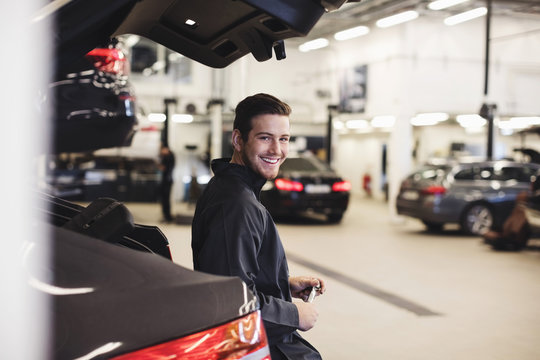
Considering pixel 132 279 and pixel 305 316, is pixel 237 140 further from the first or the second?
pixel 132 279

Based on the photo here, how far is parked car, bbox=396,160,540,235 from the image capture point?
1388 centimetres

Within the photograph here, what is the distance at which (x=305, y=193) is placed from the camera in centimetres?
1520

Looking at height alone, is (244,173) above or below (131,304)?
above

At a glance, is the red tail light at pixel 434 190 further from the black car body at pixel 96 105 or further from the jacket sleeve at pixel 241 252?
the jacket sleeve at pixel 241 252

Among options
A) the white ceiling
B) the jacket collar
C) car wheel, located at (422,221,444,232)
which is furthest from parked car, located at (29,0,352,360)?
the white ceiling

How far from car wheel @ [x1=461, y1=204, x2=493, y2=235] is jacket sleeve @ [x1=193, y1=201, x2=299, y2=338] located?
12.3 metres

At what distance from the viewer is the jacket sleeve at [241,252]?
214 cm

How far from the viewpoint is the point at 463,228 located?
14.0 metres

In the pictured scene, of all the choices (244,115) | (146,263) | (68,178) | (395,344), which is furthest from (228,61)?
(68,178)

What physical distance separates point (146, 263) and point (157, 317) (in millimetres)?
155

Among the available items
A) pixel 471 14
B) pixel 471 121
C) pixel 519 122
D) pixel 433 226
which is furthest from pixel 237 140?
pixel 519 122

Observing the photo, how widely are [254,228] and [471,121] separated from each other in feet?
74.8

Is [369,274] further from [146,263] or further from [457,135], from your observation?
[457,135]

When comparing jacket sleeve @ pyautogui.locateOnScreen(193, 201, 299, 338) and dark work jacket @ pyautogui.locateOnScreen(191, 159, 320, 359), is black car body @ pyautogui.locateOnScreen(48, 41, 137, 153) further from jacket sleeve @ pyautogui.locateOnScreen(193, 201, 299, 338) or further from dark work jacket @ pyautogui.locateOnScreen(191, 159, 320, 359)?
jacket sleeve @ pyautogui.locateOnScreen(193, 201, 299, 338)
